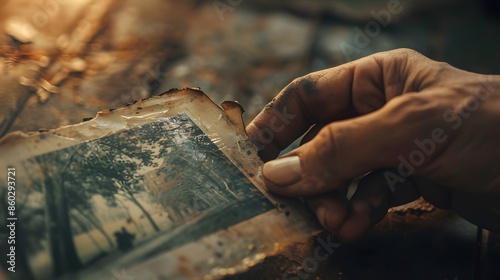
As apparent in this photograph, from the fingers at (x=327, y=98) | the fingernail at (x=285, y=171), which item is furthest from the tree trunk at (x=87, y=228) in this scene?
the fingers at (x=327, y=98)

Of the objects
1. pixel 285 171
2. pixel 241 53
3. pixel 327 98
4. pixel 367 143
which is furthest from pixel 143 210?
pixel 241 53

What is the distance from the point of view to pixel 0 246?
2.58 feet

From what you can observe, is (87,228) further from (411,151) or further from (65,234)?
(411,151)

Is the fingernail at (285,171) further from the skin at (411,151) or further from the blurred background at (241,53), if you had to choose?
the blurred background at (241,53)

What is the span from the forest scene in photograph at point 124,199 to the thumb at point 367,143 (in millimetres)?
122

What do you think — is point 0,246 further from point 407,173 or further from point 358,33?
point 358,33

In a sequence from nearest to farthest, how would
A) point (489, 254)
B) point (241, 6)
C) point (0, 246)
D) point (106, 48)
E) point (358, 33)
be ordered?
point (0, 246) < point (489, 254) < point (106, 48) < point (358, 33) < point (241, 6)

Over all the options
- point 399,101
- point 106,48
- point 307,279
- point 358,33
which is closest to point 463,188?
point 399,101

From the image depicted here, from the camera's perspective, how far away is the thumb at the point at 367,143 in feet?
2.68

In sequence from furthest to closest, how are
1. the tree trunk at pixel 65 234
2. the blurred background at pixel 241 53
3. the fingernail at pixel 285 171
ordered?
the blurred background at pixel 241 53, the fingernail at pixel 285 171, the tree trunk at pixel 65 234

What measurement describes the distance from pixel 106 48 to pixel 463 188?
45.8 inches

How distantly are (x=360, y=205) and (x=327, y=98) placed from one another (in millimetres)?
302

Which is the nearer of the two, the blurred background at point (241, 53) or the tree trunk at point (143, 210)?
the tree trunk at point (143, 210)

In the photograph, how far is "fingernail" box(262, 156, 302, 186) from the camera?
88cm
